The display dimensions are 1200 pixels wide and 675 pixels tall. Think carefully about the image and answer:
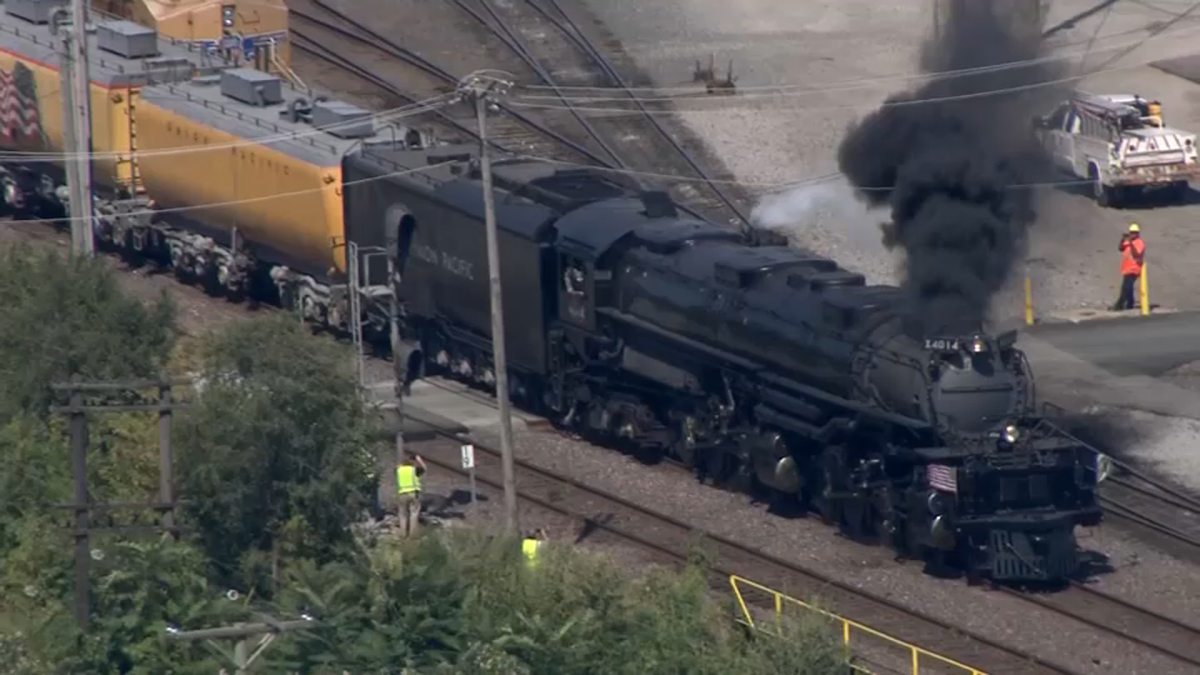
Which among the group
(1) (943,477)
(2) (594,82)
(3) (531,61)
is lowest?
(1) (943,477)

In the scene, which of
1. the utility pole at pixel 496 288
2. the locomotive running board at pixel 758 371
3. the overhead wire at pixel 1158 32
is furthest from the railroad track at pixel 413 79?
the utility pole at pixel 496 288

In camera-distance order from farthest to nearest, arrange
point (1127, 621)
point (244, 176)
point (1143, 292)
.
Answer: point (1143, 292)
point (244, 176)
point (1127, 621)

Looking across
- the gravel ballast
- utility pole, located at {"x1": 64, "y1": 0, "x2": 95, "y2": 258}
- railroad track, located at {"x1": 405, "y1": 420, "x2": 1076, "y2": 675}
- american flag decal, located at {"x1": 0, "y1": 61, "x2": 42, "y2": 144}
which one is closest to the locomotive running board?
the gravel ballast

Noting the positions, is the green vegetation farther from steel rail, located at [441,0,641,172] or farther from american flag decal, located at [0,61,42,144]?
steel rail, located at [441,0,641,172]

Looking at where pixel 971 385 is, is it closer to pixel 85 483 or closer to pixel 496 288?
pixel 496 288

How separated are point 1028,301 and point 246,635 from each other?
23.1 meters

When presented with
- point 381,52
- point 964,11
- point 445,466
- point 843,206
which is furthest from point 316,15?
point 964,11

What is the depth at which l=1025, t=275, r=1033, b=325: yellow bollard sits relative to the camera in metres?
41.2

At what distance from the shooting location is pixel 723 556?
94.8ft

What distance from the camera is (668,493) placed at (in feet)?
104

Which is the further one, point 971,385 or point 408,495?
point 408,495

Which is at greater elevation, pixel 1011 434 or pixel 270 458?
pixel 270 458

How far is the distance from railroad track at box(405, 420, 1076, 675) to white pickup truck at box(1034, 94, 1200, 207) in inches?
730

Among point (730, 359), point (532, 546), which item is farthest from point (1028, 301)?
point (532, 546)
